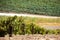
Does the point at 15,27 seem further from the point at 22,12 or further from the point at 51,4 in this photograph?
the point at 51,4

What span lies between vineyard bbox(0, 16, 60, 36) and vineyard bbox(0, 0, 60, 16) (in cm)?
32

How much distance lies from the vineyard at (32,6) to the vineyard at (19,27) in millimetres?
319

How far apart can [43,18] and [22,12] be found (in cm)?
43

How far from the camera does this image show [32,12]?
11.4 ft

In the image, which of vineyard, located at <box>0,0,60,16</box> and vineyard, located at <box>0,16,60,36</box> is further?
vineyard, located at <box>0,0,60,16</box>

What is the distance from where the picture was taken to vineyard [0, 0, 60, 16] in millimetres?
3375

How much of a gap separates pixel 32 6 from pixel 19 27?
0.59 metres

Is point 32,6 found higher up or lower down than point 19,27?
higher up

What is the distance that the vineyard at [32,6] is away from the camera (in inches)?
133

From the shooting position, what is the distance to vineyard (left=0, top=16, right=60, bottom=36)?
112 inches

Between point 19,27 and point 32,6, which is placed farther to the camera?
point 32,6

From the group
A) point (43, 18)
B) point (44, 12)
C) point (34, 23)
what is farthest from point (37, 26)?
point (44, 12)

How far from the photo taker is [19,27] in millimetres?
2998

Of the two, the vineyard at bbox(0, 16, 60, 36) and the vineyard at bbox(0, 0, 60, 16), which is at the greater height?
the vineyard at bbox(0, 0, 60, 16)
